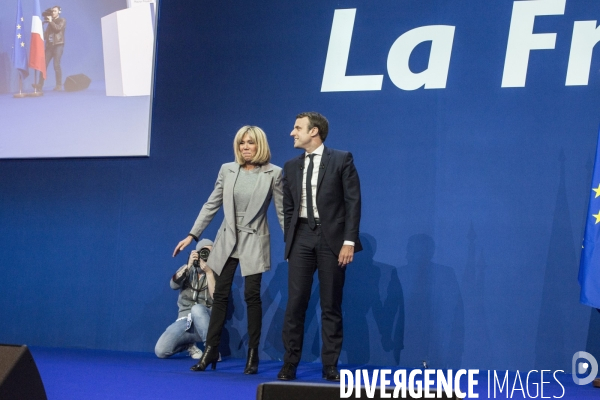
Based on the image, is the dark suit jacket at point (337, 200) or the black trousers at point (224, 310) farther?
the black trousers at point (224, 310)

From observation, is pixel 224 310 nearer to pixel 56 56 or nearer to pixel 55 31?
pixel 56 56

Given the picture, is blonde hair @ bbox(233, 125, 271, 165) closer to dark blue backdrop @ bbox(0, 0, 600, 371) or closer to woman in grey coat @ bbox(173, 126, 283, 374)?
woman in grey coat @ bbox(173, 126, 283, 374)

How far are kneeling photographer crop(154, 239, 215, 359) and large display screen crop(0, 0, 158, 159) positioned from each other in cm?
110

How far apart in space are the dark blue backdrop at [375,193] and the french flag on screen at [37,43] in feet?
2.71

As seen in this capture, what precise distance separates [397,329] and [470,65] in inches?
77.9

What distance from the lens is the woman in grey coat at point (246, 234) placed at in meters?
4.26

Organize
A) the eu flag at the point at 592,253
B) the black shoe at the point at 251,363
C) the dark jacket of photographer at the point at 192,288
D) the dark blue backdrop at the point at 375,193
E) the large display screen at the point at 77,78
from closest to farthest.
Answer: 1. the eu flag at the point at 592,253
2. the black shoe at the point at 251,363
3. the dark blue backdrop at the point at 375,193
4. the dark jacket of photographer at the point at 192,288
5. the large display screen at the point at 77,78

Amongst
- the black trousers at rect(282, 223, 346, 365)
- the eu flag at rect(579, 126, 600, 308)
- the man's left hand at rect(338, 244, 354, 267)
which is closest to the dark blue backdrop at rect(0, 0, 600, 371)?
the eu flag at rect(579, 126, 600, 308)

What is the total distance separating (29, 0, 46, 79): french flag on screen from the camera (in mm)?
5758

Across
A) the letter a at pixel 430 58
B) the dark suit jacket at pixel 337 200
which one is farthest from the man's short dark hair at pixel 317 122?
the letter a at pixel 430 58

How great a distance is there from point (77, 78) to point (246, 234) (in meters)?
2.37

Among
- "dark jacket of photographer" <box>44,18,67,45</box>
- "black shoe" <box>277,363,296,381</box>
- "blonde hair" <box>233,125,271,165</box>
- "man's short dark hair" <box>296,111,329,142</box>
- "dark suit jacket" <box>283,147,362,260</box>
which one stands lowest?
"black shoe" <box>277,363,296,381</box>

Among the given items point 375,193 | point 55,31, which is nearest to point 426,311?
point 375,193

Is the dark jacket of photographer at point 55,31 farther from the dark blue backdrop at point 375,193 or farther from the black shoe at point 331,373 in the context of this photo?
the black shoe at point 331,373
